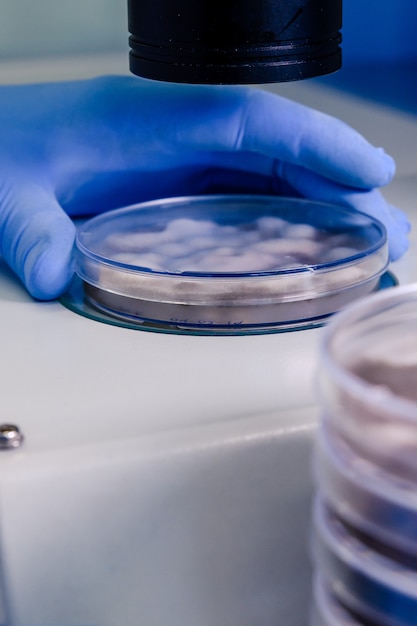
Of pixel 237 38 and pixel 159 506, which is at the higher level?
pixel 237 38

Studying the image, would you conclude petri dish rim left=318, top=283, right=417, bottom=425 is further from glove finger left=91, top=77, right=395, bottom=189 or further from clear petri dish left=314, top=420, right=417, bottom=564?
glove finger left=91, top=77, right=395, bottom=189

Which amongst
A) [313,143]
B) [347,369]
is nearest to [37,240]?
[313,143]

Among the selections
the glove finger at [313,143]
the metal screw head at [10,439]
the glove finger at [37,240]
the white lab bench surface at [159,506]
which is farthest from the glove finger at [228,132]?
the metal screw head at [10,439]

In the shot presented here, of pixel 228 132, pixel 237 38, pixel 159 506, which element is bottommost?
pixel 159 506

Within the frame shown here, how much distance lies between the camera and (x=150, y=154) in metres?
0.91

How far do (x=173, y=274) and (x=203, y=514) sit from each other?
0.74ft

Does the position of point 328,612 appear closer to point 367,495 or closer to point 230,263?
point 367,495

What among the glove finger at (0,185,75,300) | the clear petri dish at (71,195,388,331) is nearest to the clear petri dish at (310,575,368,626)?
the clear petri dish at (71,195,388,331)

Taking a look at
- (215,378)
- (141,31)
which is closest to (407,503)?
(215,378)

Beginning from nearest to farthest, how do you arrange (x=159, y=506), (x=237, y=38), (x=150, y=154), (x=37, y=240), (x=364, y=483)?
(x=364, y=483)
(x=159, y=506)
(x=237, y=38)
(x=37, y=240)
(x=150, y=154)

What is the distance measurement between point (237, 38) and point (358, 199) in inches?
9.4

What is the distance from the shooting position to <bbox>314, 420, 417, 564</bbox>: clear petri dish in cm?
36

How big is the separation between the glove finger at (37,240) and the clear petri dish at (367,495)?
0.40 meters

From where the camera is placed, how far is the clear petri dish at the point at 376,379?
35 centimetres
